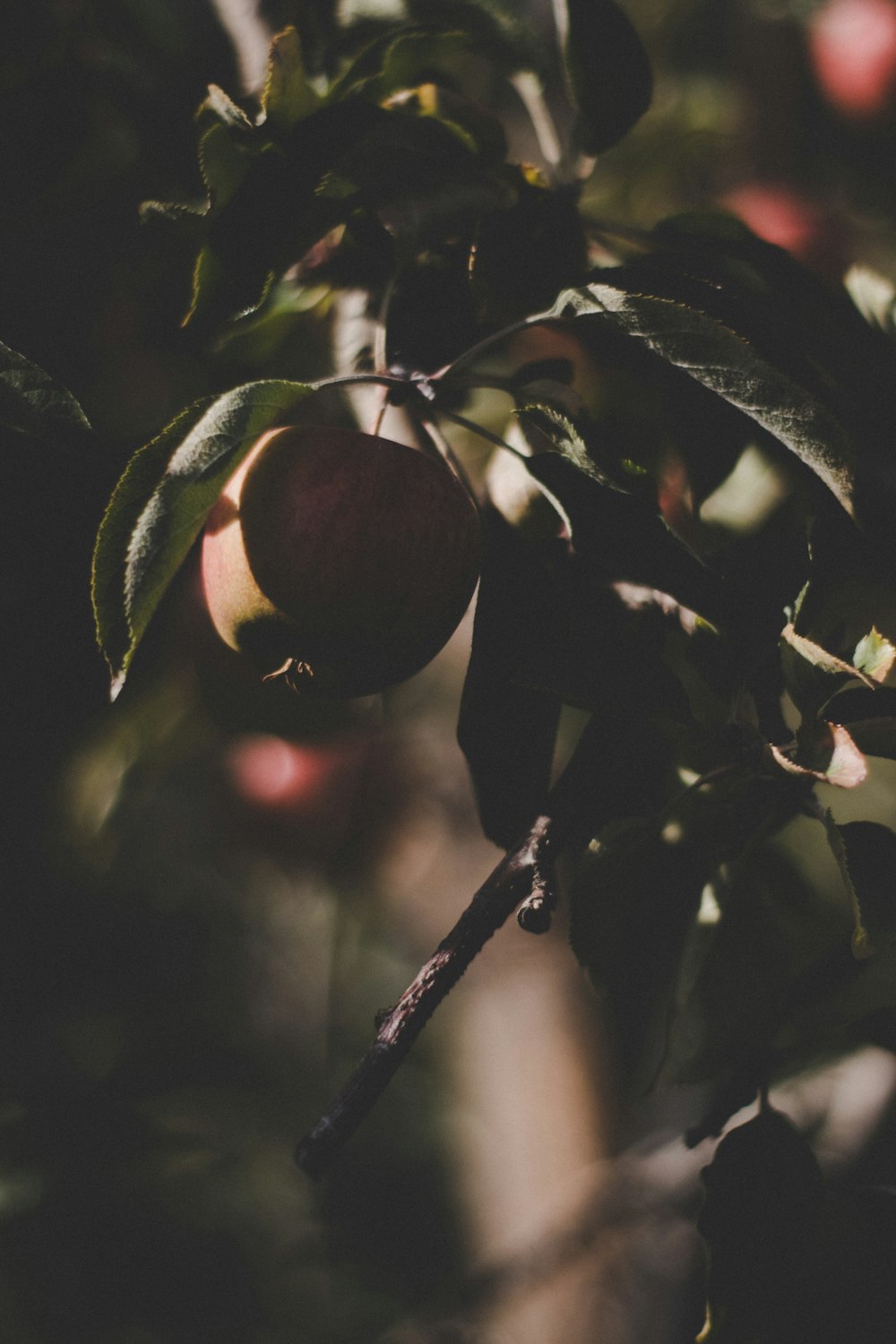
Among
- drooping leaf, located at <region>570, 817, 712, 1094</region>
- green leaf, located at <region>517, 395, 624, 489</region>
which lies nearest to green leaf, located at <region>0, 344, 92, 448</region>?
green leaf, located at <region>517, 395, 624, 489</region>

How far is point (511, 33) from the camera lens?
28.7 inches

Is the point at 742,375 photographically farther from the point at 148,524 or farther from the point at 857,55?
the point at 857,55

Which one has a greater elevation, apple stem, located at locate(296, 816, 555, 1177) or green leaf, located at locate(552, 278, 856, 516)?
green leaf, located at locate(552, 278, 856, 516)

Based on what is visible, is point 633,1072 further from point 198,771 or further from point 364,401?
point 198,771

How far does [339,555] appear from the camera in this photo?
21.1 inches

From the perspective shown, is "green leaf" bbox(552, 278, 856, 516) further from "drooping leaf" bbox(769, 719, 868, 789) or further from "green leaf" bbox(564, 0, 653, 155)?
"green leaf" bbox(564, 0, 653, 155)

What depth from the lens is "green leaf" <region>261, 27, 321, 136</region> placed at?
1.75ft

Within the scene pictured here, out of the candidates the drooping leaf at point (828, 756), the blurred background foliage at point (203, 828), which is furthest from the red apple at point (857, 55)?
the drooping leaf at point (828, 756)

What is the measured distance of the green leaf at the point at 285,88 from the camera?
533 millimetres

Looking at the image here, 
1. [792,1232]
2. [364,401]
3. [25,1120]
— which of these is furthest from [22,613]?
[25,1120]

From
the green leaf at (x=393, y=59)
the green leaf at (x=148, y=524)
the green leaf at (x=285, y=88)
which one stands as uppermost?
the green leaf at (x=285, y=88)

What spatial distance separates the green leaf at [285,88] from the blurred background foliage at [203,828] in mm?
179

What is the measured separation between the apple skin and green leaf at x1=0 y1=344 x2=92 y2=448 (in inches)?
3.8

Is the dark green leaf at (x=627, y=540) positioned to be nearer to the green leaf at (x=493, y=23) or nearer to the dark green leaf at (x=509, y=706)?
the dark green leaf at (x=509, y=706)
